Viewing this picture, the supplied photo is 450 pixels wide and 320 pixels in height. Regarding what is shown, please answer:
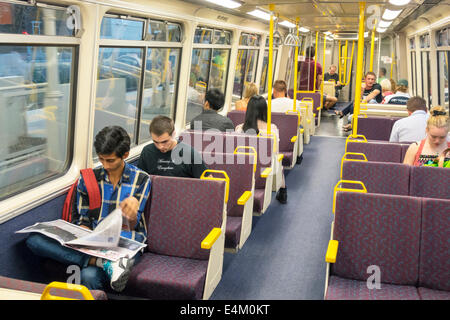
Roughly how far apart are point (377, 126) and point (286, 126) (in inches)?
52.5

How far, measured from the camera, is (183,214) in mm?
3541

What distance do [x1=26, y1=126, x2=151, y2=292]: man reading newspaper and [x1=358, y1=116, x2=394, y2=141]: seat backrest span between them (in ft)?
14.4

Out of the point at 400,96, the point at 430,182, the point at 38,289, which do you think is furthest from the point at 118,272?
the point at 400,96

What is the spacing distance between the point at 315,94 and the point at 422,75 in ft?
10.4

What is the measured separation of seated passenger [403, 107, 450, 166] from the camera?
4.38m

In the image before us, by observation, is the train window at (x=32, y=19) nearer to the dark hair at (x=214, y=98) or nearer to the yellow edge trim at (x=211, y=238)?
the yellow edge trim at (x=211, y=238)

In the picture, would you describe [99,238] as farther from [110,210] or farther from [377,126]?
[377,126]

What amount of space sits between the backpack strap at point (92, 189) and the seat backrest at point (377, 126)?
15.2ft

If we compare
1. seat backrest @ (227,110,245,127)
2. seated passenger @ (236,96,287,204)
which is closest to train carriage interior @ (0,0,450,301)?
seated passenger @ (236,96,287,204)

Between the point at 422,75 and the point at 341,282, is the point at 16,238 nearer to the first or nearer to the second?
the point at 341,282

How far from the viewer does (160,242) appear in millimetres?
3588

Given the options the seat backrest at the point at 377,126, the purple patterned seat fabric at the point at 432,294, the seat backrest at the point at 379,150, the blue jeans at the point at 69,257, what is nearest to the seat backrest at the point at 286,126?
the seat backrest at the point at 377,126

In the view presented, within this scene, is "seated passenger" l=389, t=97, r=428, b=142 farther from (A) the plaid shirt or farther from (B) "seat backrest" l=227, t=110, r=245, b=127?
(A) the plaid shirt

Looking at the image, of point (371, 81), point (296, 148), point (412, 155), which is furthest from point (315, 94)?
point (412, 155)
